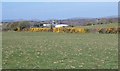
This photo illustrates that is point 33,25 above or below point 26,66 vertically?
below

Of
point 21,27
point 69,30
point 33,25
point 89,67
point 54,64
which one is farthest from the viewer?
point 33,25

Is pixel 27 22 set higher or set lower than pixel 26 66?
lower

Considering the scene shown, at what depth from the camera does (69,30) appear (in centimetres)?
6794

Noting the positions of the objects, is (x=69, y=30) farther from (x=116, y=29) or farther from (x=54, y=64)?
(x=54, y=64)

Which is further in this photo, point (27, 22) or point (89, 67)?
point (27, 22)

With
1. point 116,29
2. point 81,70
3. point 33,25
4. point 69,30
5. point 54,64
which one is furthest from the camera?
point 33,25

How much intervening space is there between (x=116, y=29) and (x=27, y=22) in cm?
2559

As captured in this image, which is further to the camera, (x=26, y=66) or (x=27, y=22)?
(x=27, y=22)

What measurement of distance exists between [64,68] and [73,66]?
26.6 inches

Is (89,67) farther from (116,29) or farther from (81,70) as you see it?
(116,29)

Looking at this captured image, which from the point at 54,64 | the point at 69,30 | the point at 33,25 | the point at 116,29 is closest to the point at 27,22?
the point at 33,25

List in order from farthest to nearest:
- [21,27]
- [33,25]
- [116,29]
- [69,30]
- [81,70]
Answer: [33,25], [21,27], [69,30], [116,29], [81,70]

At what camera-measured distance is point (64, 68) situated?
11.6 meters

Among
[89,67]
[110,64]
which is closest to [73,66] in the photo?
[89,67]
